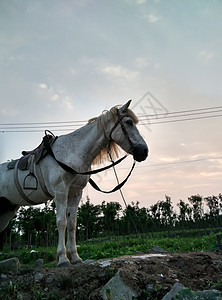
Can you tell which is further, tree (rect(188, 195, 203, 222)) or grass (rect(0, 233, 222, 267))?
tree (rect(188, 195, 203, 222))

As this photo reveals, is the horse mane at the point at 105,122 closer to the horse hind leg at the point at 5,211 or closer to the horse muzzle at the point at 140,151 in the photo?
the horse muzzle at the point at 140,151

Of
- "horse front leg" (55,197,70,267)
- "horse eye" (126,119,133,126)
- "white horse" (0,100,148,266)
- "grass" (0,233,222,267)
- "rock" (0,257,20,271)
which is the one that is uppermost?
"horse eye" (126,119,133,126)

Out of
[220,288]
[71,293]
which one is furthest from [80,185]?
[220,288]

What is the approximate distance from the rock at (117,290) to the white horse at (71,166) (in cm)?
93

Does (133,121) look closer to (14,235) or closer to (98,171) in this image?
(98,171)

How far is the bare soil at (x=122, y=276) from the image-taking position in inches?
108

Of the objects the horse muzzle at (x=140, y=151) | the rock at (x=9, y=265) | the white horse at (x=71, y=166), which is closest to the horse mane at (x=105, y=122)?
the white horse at (x=71, y=166)

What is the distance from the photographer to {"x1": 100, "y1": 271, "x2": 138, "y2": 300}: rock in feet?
8.54

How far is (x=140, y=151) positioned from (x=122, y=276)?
157 centimetres

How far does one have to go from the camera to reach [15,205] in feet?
14.5

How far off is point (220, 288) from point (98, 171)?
2044 mm

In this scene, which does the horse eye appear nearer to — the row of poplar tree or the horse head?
the horse head

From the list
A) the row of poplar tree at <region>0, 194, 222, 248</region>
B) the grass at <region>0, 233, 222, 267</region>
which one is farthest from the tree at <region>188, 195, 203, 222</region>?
the grass at <region>0, 233, 222, 267</region>

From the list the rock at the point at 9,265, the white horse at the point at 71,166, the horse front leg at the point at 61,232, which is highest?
the white horse at the point at 71,166
